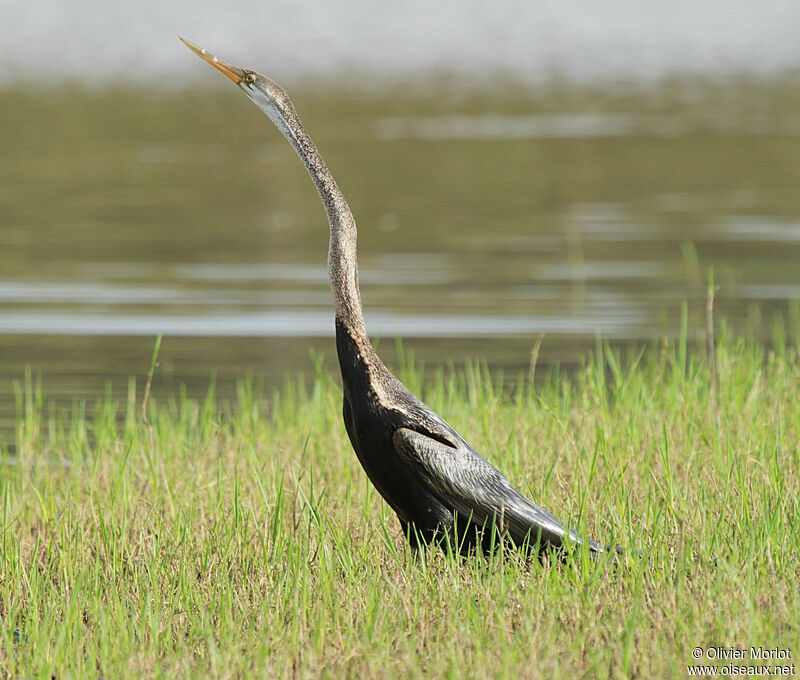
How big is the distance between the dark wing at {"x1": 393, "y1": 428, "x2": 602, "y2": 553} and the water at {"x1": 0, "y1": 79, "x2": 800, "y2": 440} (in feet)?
13.5

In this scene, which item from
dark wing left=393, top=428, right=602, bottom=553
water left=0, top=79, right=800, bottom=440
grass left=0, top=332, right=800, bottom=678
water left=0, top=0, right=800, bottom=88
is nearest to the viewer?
grass left=0, top=332, right=800, bottom=678

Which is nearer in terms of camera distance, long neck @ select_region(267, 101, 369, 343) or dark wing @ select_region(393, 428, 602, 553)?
dark wing @ select_region(393, 428, 602, 553)

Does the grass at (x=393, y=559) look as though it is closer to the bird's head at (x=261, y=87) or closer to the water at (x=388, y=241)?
the bird's head at (x=261, y=87)

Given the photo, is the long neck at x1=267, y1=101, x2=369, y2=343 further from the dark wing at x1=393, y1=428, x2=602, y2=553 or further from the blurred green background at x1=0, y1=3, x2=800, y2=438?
the blurred green background at x1=0, y1=3, x2=800, y2=438

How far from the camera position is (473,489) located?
549 cm

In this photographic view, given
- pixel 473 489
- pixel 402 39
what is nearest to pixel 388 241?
pixel 473 489

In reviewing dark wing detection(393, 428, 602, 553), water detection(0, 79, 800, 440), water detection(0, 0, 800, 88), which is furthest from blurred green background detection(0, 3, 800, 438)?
water detection(0, 0, 800, 88)

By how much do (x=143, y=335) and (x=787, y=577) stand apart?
795cm

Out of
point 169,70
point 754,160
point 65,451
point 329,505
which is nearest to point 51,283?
point 65,451

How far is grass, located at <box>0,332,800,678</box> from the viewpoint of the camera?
16.0ft

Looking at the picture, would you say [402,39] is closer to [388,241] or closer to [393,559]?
[388,241]

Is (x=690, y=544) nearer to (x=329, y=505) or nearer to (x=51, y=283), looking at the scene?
(x=329, y=505)

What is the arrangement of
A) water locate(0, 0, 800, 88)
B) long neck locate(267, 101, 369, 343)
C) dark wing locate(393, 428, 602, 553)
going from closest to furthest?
dark wing locate(393, 428, 602, 553) < long neck locate(267, 101, 369, 343) < water locate(0, 0, 800, 88)

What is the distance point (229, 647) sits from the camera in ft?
15.8
